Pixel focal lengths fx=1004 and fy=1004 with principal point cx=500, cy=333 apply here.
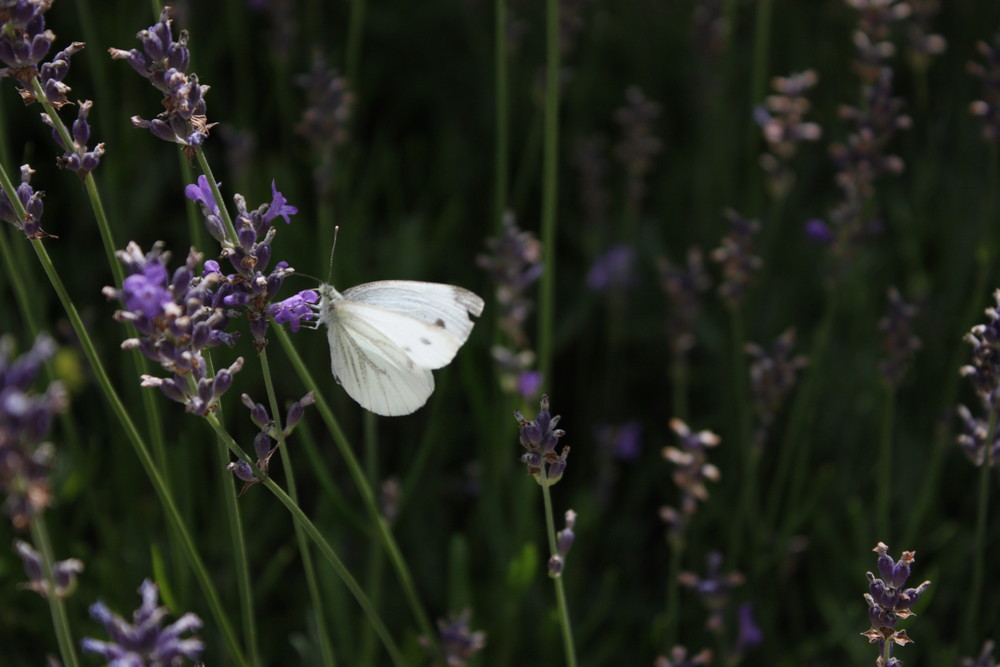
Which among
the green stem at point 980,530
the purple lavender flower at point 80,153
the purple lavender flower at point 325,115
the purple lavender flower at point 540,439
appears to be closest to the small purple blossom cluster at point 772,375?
the green stem at point 980,530

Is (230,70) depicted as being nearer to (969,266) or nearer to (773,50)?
(773,50)

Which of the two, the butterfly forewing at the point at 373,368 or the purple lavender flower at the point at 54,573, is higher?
the purple lavender flower at the point at 54,573

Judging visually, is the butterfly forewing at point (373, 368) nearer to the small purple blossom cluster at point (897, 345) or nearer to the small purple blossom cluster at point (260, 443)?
the small purple blossom cluster at point (260, 443)

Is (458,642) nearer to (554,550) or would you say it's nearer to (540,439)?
(554,550)

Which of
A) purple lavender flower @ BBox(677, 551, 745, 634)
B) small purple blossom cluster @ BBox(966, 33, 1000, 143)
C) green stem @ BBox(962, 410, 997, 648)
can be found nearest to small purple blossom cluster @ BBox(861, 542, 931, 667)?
green stem @ BBox(962, 410, 997, 648)

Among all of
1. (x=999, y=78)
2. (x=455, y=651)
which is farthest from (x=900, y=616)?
(x=999, y=78)

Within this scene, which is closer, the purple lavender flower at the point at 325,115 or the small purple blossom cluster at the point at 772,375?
the small purple blossom cluster at the point at 772,375

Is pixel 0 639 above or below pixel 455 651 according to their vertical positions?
below
